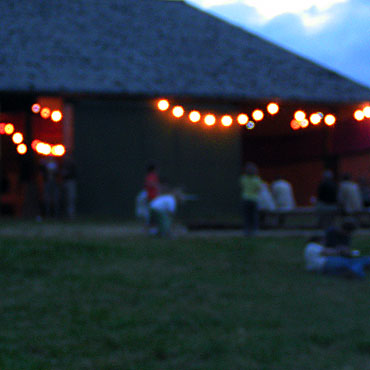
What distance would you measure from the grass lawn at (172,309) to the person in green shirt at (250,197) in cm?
172

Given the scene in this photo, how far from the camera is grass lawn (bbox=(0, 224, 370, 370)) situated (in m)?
5.46

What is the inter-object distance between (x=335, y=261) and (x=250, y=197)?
3670 mm

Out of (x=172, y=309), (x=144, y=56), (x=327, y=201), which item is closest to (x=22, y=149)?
(x=144, y=56)

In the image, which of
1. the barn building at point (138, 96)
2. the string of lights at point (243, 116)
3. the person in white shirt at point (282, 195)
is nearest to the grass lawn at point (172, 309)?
the person in white shirt at point (282, 195)

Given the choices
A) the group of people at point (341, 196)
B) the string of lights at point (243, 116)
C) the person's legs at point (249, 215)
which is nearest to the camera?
the person's legs at point (249, 215)

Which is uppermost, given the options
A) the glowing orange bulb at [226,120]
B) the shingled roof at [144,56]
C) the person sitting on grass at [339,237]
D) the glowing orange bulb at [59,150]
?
the shingled roof at [144,56]

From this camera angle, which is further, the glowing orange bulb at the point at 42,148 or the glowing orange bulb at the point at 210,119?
the glowing orange bulb at the point at 42,148

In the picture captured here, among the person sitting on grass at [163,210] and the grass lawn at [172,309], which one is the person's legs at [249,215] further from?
the grass lawn at [172,309]

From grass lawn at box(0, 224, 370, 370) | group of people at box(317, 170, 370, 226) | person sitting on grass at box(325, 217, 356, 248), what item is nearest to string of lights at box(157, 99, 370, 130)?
group of people at box(317, 170, 370, 226)

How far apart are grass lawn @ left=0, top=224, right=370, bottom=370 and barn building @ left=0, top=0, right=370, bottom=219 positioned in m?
5.90

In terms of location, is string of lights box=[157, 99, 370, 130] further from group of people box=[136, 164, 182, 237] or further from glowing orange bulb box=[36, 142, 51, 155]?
glowing orange bulb box=[36, 142, 51, 155]

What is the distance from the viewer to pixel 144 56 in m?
17.4

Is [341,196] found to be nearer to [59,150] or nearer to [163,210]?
[163,210]

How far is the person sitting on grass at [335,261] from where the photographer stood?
884cm
